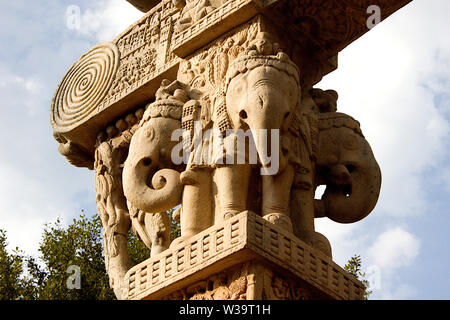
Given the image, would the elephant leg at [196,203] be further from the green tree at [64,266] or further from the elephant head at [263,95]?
the green tree at [64,266]

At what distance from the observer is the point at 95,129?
8539 millimetres

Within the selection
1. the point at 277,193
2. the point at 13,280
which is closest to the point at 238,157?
the point at 277,193

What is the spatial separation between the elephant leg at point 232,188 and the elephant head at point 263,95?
174mm

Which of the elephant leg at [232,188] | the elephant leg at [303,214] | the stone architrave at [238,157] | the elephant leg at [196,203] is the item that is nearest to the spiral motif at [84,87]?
the stone architrave at [238,157]

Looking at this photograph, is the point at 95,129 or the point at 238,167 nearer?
the point at 238,167

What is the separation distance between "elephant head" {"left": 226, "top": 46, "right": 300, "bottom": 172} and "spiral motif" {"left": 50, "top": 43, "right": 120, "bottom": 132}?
2.12 metres

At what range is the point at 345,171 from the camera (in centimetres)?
692

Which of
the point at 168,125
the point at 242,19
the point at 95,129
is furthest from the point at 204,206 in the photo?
the point at 95,129

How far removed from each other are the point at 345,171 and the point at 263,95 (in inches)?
37.5

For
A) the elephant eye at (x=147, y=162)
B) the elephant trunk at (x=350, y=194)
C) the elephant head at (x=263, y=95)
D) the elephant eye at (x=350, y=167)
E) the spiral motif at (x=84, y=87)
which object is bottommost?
the elephant trunk at (x=350, y=194)

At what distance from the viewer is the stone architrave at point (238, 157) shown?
6.16 meters

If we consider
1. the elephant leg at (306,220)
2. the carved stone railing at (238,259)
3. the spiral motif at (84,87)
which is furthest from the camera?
the spiral motif at (84,87)
